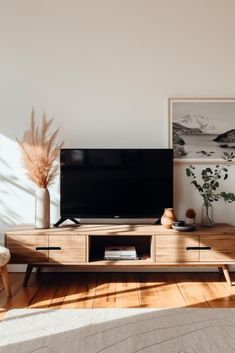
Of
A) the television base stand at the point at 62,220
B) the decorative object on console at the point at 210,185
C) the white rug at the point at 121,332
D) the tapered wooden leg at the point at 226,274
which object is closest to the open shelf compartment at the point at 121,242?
the television base stand at the point at 62,220

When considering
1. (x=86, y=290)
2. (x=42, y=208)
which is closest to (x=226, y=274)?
(x=86, y=290)

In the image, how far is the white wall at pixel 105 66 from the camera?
3381 millimetres

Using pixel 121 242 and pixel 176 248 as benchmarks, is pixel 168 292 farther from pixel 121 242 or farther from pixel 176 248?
pixel 121 242

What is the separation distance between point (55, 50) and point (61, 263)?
1914 millimetres

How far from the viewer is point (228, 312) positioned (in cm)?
187

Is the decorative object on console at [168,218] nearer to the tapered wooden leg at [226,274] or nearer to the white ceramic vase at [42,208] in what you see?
the tapered wooden leg at [226,274]

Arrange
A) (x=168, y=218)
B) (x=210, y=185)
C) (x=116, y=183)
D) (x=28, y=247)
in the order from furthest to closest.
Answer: (x=210, y=185), (x=116, y=183), (x=168, y=218), (x=28, y=247)

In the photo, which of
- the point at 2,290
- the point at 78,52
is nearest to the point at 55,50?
the point at 78,52

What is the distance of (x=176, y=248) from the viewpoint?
2.97 metres

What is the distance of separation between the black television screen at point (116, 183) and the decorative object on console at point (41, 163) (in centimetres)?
14

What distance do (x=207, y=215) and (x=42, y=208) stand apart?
1429 millimetres

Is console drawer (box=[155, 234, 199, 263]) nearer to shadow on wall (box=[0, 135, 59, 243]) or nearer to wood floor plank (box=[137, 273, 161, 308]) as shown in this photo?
wood floor plank (box=[137, 273, 161, 308])

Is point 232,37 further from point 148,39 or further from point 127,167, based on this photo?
point 127,167

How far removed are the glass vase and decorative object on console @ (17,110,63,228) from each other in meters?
1.35
